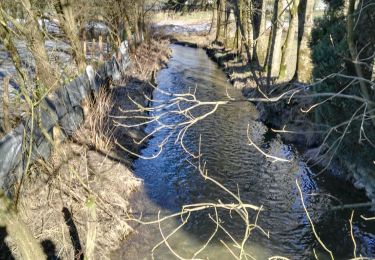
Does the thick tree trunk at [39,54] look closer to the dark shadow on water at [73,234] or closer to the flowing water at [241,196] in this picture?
the dark shadow on water at [73,234]

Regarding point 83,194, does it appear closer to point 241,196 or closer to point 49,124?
point 49,124

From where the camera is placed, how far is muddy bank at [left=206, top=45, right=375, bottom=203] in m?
8.34

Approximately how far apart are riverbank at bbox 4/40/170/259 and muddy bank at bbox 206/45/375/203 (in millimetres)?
3335

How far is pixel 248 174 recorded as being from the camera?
9195 millimetres

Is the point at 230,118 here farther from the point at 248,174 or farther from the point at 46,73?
the point at 46,73

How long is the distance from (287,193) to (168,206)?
8.36 ft

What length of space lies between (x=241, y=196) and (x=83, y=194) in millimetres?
3250

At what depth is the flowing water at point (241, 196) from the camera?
21.6ft

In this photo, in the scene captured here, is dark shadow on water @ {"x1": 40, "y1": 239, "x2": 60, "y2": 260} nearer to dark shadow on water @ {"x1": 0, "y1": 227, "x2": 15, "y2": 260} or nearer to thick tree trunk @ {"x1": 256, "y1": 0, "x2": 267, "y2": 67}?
dark shadow on water @ {"x1": 0, "y1": 227, "x2": 15, "y2": 260}

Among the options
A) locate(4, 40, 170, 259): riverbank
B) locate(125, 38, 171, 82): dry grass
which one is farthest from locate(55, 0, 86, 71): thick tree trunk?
locate(125, 38, 171, 82): dry grass

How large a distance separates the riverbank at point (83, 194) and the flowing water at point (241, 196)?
363 mm

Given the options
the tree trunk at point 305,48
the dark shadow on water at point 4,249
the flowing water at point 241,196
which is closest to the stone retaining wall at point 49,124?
the dark shadow on water at point 4,249

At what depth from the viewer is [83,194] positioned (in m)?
6.87

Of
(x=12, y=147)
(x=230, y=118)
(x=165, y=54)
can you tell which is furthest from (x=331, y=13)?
(x=165, y=54)
